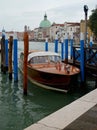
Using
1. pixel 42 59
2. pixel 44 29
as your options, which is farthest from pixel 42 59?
pixel 44 29

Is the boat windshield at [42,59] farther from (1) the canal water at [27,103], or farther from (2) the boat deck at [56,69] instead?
(1) the canal water at [27,103]

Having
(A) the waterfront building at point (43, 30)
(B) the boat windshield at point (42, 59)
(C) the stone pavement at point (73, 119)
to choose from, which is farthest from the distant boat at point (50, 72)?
(A) the waterfront building at point (43, 30)

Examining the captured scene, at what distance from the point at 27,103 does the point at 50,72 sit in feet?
7.66

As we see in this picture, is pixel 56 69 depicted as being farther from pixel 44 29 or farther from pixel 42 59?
pixel 44 29

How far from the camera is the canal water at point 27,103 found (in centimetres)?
1006

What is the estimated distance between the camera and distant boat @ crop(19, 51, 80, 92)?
47.3ft

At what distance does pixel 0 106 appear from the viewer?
12203 millimetres

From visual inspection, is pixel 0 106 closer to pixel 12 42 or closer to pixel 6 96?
pixel 6 96

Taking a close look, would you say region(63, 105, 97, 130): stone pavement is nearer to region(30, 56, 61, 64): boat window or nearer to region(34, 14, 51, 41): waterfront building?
region(30, 56, 61, 64): boat window

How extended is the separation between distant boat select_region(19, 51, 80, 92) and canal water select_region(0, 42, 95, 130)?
0.36 m

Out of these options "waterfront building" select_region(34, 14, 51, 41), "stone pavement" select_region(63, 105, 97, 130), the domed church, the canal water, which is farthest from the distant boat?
the domed church

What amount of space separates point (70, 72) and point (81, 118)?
8.19 meters

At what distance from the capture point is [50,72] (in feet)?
47.8

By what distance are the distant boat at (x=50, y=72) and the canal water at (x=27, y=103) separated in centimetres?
36
